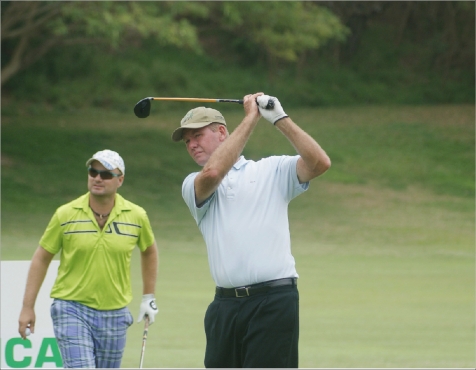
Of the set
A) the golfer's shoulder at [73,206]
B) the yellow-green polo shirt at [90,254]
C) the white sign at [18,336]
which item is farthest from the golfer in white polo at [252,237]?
the white sign at [18,336]

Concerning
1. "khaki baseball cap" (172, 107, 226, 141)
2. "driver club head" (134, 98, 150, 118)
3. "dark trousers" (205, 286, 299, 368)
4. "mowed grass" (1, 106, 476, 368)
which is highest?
"mowed grass" (1, 106, 476, 368)

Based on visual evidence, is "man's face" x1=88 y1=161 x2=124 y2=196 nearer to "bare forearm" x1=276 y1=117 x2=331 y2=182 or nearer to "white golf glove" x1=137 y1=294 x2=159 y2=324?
"white golf glove" x1=137 y1=294 x2=159 y2=324

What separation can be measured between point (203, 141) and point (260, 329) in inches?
38.0

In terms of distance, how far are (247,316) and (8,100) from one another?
29.5 m

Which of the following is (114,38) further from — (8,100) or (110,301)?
(110,301)

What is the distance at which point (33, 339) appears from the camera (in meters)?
7.18

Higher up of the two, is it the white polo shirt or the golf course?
the golf course

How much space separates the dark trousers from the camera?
4.82 metres

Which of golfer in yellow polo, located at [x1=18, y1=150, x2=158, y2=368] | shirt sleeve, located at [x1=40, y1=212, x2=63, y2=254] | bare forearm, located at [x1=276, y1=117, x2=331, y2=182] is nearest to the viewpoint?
bare forearm, located at [x1=276, y1=117, x2=331, y2=182]

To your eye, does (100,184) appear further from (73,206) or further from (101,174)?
(73,206)

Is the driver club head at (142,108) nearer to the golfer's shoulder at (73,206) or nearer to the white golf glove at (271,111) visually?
the golfer's shoulder at (73,206)

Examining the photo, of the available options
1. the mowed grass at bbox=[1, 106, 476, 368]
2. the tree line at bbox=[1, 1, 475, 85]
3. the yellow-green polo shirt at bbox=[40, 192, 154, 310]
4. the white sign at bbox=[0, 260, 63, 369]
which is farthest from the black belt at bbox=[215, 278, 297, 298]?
the tree line at bbox=[1, 1, 475, 85]

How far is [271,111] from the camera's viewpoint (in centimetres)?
474

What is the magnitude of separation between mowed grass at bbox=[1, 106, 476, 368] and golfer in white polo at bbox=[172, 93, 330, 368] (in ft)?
10.9
